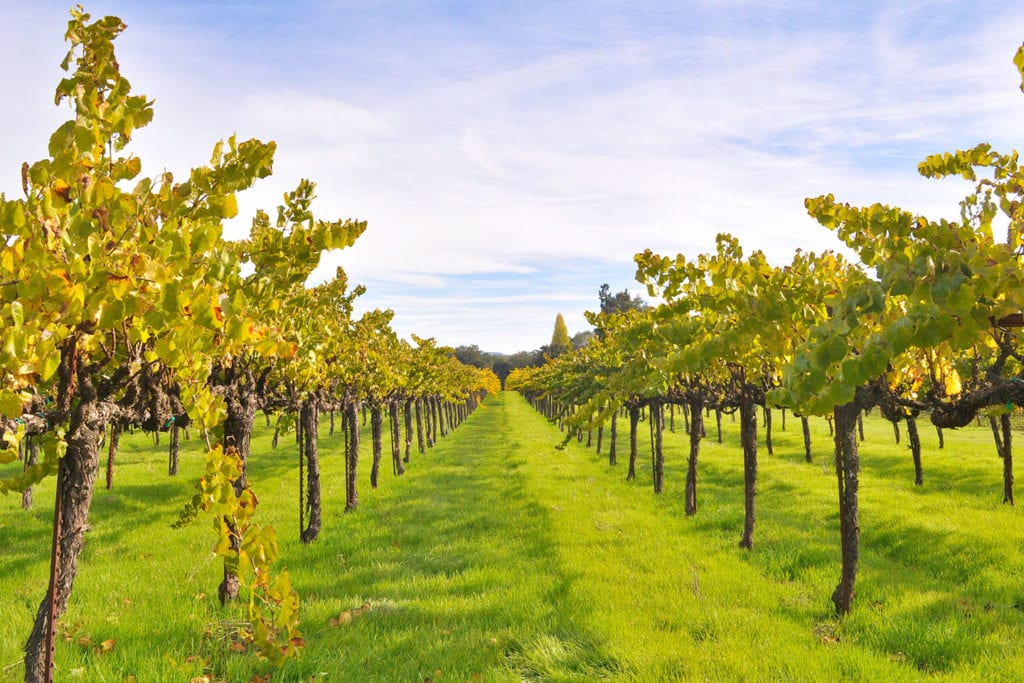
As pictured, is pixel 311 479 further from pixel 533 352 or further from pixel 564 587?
pixel 533 352

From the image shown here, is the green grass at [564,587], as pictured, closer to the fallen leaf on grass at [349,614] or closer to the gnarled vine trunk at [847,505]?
the fallen leaf on grass at [349,614]

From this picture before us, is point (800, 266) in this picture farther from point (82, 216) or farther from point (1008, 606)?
point (82, 216)

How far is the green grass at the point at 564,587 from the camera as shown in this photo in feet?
20.0

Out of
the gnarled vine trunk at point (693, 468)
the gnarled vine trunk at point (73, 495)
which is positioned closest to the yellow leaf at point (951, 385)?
the gnarled vine trunk at point (73, 495)

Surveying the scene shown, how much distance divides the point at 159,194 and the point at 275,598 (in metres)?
2.31

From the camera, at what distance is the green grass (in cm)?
609

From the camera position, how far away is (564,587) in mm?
8148

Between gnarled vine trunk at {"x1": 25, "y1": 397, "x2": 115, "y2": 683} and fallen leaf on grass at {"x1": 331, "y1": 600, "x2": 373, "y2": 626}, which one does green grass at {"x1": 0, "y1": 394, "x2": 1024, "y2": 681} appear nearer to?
fallen leaf on grass at {"x1": 331, "y1": 600, "x2": 373, "y2": 626}

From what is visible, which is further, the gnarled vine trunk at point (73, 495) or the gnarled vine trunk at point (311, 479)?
the gnarled vine trunk at point (311, 479)

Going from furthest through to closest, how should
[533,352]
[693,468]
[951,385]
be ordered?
[533,352] → [693,468] → [951,385]

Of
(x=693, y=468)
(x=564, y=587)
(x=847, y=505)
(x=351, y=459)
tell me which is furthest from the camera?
(x=351, y=459)

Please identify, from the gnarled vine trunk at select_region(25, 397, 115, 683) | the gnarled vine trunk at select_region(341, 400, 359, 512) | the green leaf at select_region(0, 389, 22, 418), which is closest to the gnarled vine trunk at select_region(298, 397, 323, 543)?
the gnarled vine trunk at select_region(341, 400, 359, 512)

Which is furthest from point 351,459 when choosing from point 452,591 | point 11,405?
point 11,405

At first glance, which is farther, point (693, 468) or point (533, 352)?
point (533, 352)
